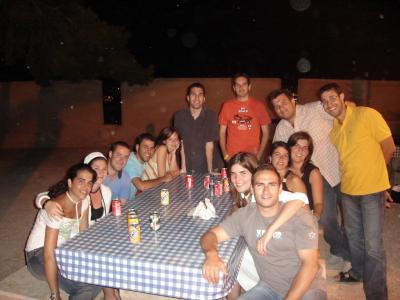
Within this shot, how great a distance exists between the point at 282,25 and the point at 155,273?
19.0m

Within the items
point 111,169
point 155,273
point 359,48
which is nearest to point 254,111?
point 111,169

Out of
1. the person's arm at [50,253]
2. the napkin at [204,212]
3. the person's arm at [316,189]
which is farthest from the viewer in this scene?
the person's arm at [316,189]

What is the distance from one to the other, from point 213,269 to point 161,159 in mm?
2679

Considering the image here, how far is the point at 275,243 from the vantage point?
2693mm

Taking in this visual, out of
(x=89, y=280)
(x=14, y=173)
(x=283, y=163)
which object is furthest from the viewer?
(x=14, y=173)

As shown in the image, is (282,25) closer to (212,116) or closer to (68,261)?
(212,116)

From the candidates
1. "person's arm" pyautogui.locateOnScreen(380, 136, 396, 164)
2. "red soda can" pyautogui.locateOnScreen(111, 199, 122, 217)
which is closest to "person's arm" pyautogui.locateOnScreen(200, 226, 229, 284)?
"red soda can" pyautogui.locateOnScreen(111, 199, 122, 217)

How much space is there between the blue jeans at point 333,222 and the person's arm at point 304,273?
1834mm

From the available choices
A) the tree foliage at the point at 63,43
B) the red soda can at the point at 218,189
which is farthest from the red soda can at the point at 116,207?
the tree foliage at the point at 63,43

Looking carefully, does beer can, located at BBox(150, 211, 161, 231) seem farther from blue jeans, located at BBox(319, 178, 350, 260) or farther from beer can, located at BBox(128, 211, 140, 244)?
blue jeans, located at BBox(319, 178, 350, 260)

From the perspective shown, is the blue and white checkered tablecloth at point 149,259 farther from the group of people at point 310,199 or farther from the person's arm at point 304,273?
the person's arm at point 304,273

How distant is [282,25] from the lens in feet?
64.1

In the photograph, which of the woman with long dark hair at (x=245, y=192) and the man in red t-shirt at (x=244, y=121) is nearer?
the woman with long dark hair at (x=245, y=192)

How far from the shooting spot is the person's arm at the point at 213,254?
2320mm
